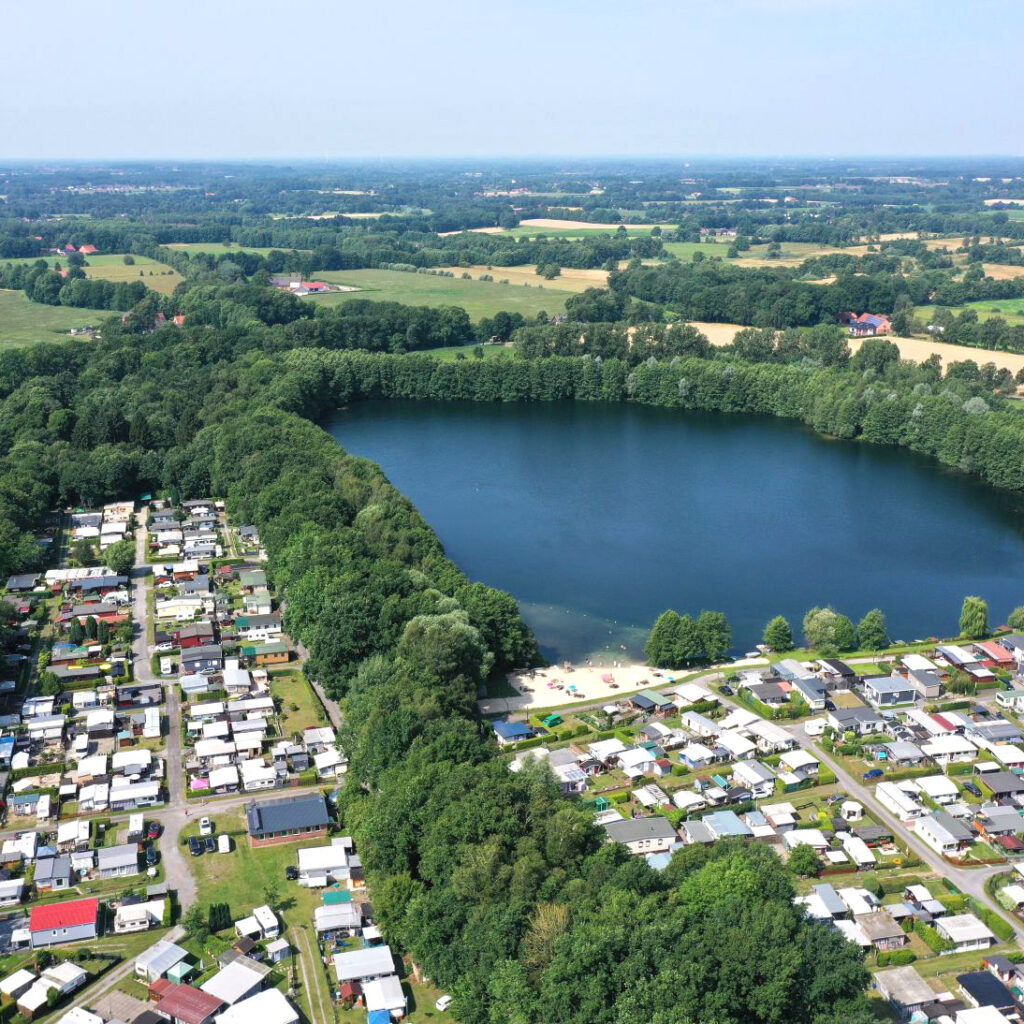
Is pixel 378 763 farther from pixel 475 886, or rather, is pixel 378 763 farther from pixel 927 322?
pixel 927 322

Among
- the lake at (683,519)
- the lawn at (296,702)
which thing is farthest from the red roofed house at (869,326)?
the lawn at (296,702)

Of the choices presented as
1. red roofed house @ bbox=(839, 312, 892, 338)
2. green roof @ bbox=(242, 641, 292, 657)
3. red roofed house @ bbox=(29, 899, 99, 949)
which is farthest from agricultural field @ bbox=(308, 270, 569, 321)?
red roofed house @ bbox=(29, 899, 99, 949)

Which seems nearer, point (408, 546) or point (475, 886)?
point (475, 886)

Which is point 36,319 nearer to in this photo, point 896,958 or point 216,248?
point 216,248

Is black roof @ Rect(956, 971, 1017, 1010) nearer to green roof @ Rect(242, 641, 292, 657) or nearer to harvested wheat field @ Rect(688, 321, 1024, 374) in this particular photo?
green roof @ Rect(242, 641, 292, 657)

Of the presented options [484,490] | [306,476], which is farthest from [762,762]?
[484,490]

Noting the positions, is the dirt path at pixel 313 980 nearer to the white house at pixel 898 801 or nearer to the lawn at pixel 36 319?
the white house at pixel 898 801

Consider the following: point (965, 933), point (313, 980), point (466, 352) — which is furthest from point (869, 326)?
point (313, 980)
